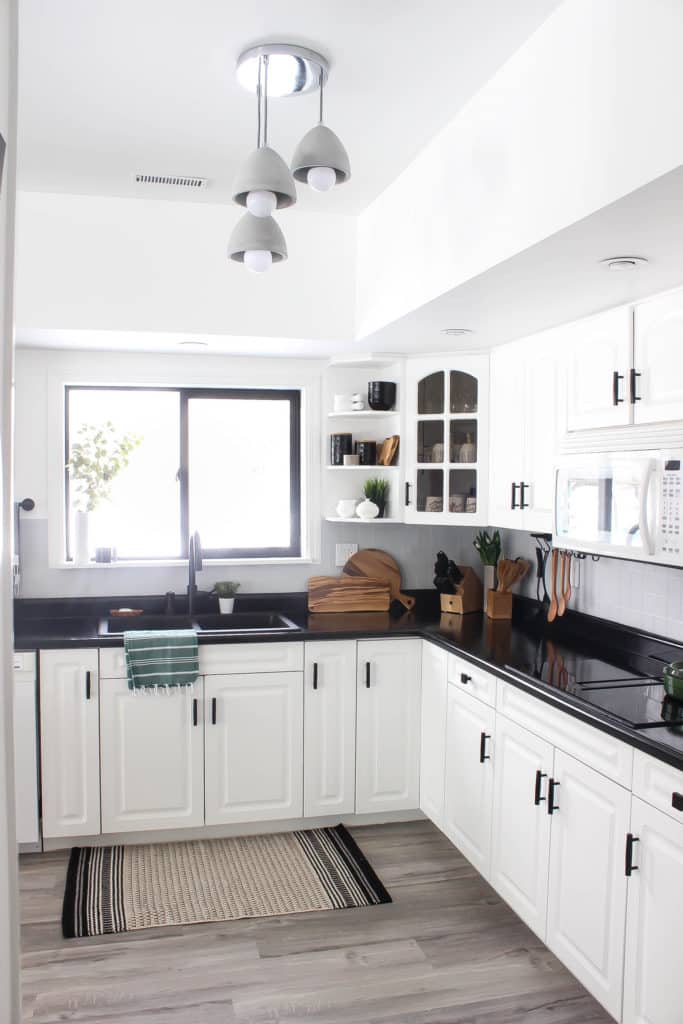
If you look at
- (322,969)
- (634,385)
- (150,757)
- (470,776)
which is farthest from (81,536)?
(634,385)

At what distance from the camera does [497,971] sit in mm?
2609

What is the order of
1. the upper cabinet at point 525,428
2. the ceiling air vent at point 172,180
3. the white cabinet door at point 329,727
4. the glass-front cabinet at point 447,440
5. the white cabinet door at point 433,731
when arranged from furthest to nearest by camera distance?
the glass-front cabinet at point 447,440
the white cabinet door at point 329,727
the white cabinet door at point 433,731
the upper cabinet at point 525,428
the ceiling air vent at point 172,180

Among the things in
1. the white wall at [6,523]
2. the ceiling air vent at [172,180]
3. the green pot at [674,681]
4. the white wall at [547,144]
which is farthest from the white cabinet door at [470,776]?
the white wall at [6,523]

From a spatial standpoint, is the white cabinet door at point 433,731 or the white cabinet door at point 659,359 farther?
the white cabinet door at point 433,731

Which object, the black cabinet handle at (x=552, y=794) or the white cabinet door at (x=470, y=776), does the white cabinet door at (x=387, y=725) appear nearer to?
the white cabinet door at (x=470, y=776)

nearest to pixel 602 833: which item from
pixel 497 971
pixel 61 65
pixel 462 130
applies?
pixel 497 971

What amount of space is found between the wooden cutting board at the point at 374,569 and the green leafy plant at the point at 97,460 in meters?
1.22

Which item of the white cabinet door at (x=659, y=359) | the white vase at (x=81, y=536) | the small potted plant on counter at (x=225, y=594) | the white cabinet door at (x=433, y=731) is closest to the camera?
the white cabinet door at (x=659, y=359)

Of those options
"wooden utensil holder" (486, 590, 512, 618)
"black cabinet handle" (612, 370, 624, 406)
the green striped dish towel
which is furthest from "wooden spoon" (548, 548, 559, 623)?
the green striped dish towel

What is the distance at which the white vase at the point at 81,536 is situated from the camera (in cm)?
395

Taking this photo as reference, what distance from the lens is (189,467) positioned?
13.7ft

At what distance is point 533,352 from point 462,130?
3.50ft

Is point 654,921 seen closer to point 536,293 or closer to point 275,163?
point 536,293

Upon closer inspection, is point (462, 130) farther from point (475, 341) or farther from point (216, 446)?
point (216, 446)
